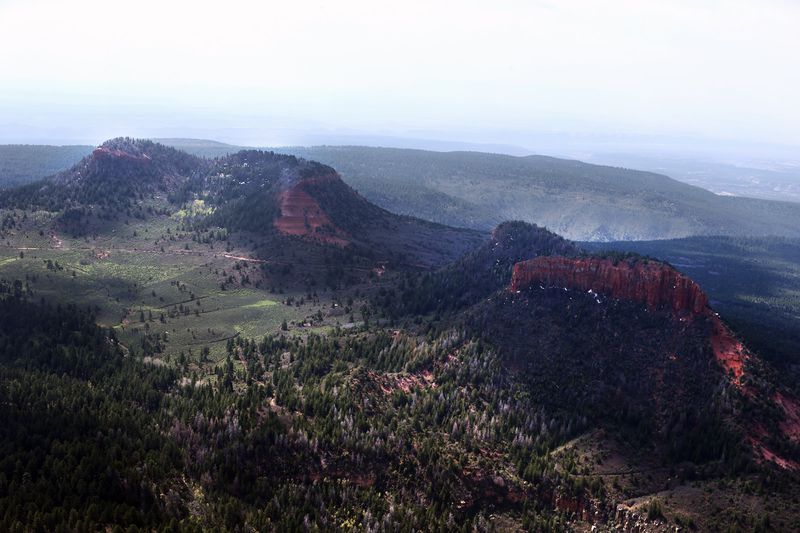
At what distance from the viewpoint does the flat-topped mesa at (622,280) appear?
106 m

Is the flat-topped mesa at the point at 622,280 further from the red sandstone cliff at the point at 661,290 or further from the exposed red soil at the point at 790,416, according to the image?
the exposed red soil at the point at 790,416

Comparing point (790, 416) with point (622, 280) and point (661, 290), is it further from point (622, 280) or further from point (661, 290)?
point (622, 280)

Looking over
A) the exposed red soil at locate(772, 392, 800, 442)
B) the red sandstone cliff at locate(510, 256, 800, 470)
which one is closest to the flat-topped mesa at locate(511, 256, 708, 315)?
the red sandstone cliff at locate(510, 256, 800, 470)

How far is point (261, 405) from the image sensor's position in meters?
89.1

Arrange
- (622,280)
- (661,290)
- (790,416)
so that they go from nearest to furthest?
(790,416) → (661,290) → (622,280)

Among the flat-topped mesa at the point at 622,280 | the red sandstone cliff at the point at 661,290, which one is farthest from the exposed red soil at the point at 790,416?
the flat-topped mesa at the point at 622,280

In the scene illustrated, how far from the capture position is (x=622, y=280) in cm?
11206

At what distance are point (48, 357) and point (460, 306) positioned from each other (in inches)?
3057

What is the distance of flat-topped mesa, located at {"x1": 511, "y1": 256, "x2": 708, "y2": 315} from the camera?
10612 cm

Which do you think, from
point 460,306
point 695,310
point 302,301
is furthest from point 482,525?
point 302,301

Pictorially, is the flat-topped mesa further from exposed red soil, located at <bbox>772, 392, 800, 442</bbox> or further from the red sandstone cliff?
exposed red soil, located at <bbox>772, 392, 800, 442</bbox>

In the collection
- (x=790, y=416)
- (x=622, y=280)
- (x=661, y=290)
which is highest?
(x=622, y=280)

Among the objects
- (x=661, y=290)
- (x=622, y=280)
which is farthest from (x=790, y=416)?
(x=622, y=280)

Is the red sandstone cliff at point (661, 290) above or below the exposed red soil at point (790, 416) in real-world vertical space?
above
